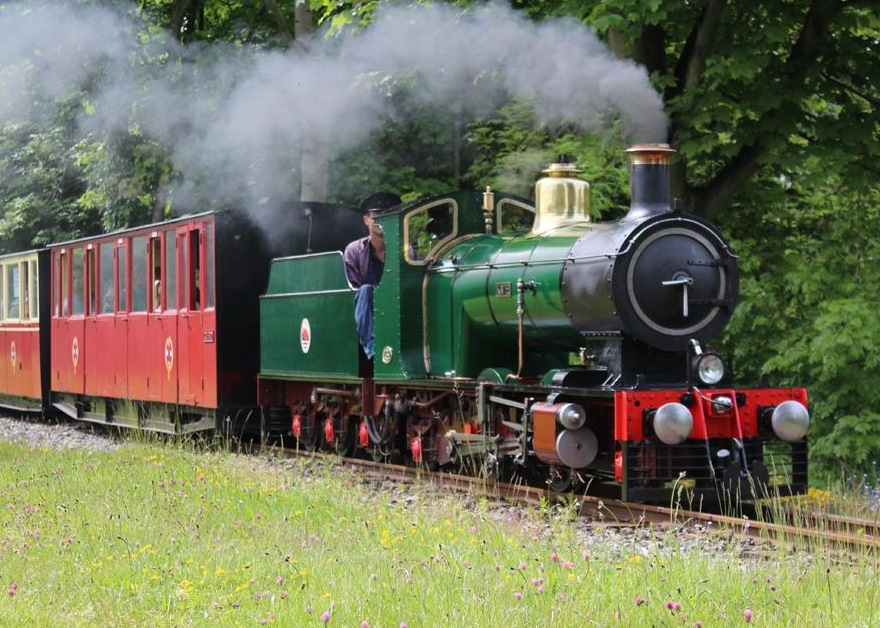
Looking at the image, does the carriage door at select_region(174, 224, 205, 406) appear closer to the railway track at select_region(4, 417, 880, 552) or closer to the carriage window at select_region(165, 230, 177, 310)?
the carriage window at select_region(165, 230, 177, 310)

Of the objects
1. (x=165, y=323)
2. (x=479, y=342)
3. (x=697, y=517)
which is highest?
(x=165, y=323)

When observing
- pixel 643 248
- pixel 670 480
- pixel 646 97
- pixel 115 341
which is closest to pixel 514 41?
pixel 646 97

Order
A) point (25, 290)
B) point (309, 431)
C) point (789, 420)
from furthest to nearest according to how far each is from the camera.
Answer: point (25, 290), point (309, 431), point (789, 420)

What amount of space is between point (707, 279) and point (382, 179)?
8.80m

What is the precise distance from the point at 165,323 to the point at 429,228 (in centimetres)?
473

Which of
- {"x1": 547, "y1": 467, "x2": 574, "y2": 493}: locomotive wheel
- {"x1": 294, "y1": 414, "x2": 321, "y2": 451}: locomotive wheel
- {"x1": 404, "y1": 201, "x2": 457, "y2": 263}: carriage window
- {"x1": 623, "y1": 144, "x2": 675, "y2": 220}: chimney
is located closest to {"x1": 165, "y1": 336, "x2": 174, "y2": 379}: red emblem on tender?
{"x1": 294, "y1": 414, "x2": 321, "y2": 451}: locomotive wheel

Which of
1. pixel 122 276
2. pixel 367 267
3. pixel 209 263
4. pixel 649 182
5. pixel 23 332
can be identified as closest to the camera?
pixel 649 182

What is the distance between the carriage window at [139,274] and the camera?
1555 cm

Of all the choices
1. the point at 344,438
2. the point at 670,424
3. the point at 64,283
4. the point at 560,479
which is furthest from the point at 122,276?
the point at 670,424

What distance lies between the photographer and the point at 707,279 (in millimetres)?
9336

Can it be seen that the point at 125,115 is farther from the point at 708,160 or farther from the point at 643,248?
the point at 643,248

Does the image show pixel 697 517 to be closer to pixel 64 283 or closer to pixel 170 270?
pixel 170 270

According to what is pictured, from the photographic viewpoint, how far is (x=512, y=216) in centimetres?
1172

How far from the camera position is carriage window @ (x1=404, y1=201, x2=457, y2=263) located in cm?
1124
